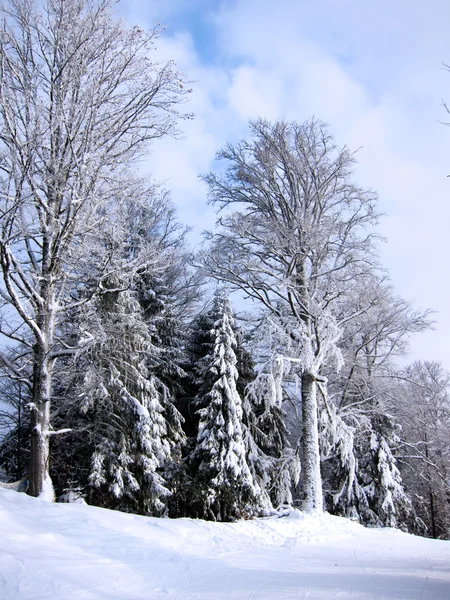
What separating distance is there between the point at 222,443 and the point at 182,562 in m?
7.70

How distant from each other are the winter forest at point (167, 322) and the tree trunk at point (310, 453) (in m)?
0.05

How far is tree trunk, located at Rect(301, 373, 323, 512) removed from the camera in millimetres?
11033

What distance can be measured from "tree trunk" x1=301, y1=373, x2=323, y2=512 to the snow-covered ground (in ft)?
9.97

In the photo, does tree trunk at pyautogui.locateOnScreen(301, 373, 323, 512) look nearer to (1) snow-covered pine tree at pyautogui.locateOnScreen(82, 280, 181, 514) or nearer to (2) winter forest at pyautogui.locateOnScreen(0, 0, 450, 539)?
(2) winter forest at pyautogui.locateOnScreen(0, 0, 450, 539)

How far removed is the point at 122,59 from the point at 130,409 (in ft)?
28.8

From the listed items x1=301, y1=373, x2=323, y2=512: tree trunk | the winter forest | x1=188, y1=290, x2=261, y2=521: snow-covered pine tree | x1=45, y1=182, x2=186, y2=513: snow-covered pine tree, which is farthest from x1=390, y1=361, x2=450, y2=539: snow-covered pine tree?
x1=45, y1=182, x2=186, y2=513: snow-covered pine tree

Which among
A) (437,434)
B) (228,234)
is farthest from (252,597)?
(437,434)

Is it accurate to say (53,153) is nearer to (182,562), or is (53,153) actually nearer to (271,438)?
(182,562)

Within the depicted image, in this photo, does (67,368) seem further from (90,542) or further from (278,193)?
(278,193)

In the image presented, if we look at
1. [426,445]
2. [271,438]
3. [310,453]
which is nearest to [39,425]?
[310,453]

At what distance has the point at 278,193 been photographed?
13117mm

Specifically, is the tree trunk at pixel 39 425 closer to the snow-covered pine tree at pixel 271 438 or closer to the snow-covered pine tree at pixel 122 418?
the snow-covered pine tree at pixel 122 418

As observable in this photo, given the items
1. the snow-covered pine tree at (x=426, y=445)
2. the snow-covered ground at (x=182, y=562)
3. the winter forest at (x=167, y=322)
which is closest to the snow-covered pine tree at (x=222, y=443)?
the winter forest at (x=167, y=322)

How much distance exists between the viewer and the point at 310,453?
11531 millimetres
